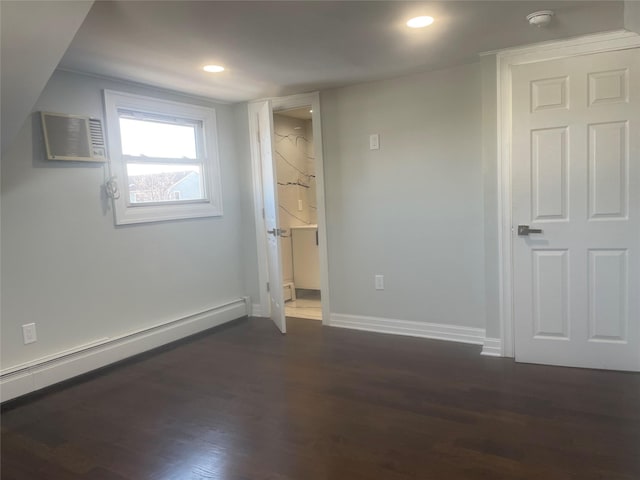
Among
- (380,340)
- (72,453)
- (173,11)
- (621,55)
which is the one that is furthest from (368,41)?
(72,453)

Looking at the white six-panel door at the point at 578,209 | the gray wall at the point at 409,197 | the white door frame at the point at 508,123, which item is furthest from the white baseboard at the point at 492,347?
the gray wall at the point at 409,197

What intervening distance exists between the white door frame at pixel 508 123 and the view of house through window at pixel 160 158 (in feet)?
8.56

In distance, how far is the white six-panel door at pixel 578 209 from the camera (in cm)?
Result: 279

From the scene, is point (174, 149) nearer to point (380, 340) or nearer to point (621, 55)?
point (380, 340)

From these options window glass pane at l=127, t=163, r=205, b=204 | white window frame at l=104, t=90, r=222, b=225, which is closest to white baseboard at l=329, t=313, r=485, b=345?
white window frame at l=104, t=90, r=222, b=225

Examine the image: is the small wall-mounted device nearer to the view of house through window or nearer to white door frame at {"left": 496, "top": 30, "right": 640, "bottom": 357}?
the view of house through window

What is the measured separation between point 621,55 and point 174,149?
336cm

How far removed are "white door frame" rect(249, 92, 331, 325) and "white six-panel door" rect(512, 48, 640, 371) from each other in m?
1.69

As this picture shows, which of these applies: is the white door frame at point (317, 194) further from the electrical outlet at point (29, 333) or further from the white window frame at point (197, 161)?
the electrical outlet at point (29, 333)

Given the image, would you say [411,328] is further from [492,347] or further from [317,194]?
[317,194]

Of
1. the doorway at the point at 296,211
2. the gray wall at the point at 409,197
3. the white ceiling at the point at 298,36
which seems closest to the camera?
the white ceiling at the point at 298,36

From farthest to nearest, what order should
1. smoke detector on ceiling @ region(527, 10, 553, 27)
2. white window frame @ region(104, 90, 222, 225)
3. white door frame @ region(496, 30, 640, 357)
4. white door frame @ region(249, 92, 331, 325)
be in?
1. white door frame @ region(249, 92, 331, 325)
2. white window frame @ region(104, 90, 222, 225)
3. white door frame @ region(496, 30, 640, 357)
4. smoke detector on ceiling @ region(527, 10, 553, 27)

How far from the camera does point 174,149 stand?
156 inches

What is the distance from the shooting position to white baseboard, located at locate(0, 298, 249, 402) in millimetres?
2801
